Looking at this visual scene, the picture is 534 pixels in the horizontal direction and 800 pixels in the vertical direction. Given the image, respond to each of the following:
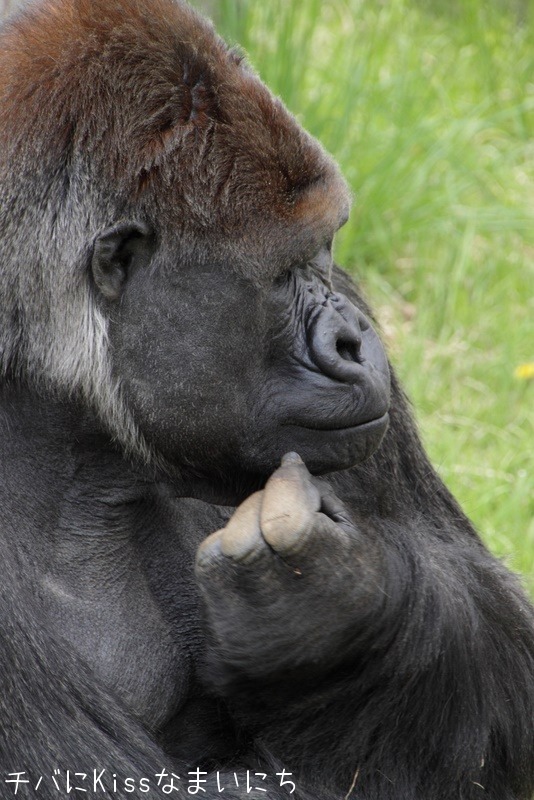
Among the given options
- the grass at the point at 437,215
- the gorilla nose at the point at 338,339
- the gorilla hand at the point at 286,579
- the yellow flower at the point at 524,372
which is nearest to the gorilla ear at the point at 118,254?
the gorilla nose at the point at 338,339

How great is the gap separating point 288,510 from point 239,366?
351mm

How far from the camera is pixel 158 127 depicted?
2693mm

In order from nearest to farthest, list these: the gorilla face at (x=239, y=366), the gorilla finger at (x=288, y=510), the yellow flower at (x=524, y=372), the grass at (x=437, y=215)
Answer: the gorilla finger at (x=288, y=510)
the gorilla face at (x=239, y=366)
the grass at (x=437, y=215)
the yellow flower at (x=524, y=372)

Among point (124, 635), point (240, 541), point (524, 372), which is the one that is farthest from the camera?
point (524, 372)

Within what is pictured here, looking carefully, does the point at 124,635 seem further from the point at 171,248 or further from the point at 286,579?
the point at 171,248

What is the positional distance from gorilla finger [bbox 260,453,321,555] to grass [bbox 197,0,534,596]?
7.53 feet

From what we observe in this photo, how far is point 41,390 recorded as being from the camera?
2818 millimetres

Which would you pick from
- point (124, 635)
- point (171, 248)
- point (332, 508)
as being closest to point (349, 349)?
point (332, 508)

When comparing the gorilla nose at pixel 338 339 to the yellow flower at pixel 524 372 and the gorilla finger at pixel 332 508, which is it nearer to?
the gorilla finger at pixel 332 508

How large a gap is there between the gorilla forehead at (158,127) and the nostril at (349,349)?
0.74 ft

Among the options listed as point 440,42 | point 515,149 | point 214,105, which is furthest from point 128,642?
point 440,42

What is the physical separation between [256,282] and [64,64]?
61 centimetres

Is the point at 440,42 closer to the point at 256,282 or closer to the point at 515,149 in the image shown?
the point at 515,149

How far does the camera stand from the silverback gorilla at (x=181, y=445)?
8.77 feet
